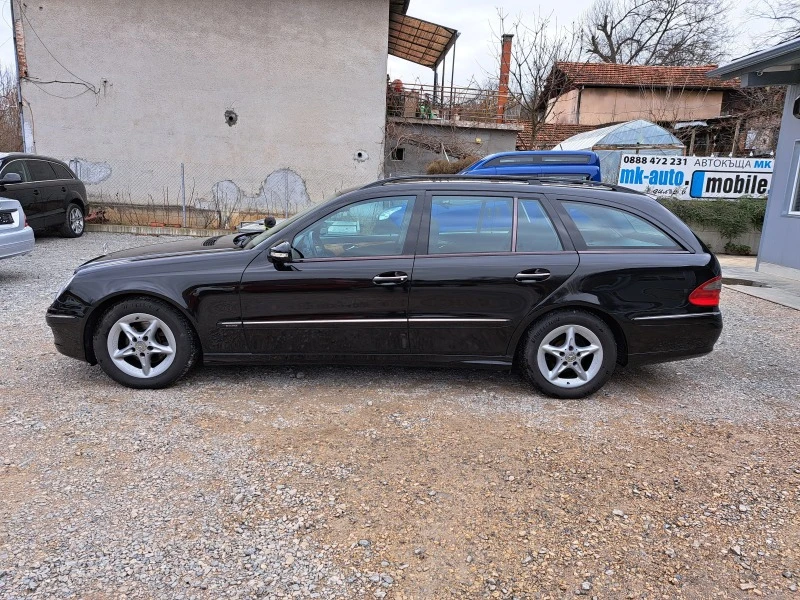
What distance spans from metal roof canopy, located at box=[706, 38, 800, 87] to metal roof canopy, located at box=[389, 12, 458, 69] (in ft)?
30.1

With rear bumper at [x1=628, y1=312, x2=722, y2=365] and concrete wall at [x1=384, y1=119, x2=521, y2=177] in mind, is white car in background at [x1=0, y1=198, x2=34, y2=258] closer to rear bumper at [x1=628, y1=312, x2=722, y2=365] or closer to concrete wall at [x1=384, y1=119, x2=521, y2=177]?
rear bumper at [x1=628, y1=312, x2=722, y2=365]

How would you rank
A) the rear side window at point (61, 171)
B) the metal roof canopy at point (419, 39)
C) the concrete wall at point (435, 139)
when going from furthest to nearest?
1. the concrete wall at point (435, 139)
2. the metal roof canopy at point (419, 39)
3. the rear side window at point (61, 171)

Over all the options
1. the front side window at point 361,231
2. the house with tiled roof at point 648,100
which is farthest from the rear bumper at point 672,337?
the house with tiled roof at point 648,100

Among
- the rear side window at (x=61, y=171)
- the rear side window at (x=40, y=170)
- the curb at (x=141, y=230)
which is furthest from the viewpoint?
the curb at (x=141, y=230)

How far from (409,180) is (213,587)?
3085 millimetres

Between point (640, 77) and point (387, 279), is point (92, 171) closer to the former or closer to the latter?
point (387, 279)

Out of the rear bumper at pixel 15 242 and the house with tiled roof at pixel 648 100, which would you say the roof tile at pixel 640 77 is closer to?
the house with tiled roof at pixel 648 100

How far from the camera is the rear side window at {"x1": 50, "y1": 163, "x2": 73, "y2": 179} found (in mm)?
11328

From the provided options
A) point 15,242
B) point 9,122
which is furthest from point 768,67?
point 9,122

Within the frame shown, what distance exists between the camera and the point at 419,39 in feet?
61.0

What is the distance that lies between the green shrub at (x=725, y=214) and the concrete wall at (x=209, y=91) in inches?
336

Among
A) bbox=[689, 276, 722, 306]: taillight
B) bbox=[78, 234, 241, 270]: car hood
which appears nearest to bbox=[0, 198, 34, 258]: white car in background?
bbox=[78, 234, 241, 270]: car hood

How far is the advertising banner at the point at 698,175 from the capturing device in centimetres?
1352

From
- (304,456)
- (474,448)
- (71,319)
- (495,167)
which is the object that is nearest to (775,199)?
(495,167)
